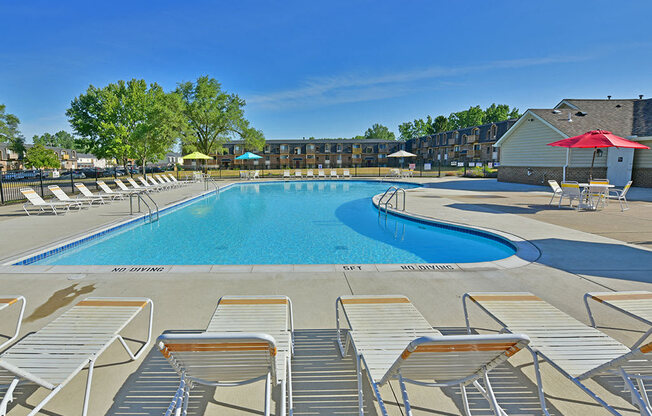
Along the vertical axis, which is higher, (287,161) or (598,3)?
(598,3)

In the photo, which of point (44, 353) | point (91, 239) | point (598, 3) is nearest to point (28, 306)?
point (44, 353)

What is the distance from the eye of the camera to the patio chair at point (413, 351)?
183 cm

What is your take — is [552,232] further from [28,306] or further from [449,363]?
[28,306]

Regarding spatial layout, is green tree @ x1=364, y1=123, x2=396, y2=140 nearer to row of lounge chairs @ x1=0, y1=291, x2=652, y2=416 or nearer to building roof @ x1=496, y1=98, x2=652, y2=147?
building roof @ x1=496, y1=98, x2=652, y2=147

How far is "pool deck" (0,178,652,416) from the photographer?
8.23ft

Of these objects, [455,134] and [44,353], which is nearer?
[44,353]

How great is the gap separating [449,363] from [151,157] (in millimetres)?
31176

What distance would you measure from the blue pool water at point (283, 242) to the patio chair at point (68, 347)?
14.0 feet

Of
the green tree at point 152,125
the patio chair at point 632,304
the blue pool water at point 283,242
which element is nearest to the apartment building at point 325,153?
the green tree at point 152,125

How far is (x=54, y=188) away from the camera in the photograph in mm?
12430

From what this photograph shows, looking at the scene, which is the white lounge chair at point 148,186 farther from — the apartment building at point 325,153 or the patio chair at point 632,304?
the apartment building at point 325,153

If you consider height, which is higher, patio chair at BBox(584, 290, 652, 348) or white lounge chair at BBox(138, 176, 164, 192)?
white lounge chair at BBox(138, 176, 164, 192)

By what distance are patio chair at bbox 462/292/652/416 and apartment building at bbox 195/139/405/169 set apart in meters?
62.6

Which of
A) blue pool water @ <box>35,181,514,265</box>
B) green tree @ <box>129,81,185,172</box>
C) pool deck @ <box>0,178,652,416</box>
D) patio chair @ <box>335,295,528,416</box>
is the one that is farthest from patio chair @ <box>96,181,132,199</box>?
patio chair @ <box>335,295,528,416</box>
